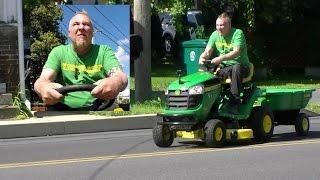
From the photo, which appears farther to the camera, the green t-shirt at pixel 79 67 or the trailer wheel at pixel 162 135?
the trailer wheel at pixel 162 135

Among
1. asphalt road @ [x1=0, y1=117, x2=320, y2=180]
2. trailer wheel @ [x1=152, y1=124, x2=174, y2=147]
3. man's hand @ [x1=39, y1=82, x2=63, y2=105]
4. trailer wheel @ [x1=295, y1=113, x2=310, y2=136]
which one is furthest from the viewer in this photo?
trailer wheel @ [x1=295, y1=113, x2=310, y2=136]

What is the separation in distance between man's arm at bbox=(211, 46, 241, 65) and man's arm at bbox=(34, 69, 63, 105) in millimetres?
7247

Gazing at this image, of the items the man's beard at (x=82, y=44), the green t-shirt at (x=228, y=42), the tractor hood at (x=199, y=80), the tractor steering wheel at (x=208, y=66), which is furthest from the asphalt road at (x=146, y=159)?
the man's beard at (x=82, y=44)

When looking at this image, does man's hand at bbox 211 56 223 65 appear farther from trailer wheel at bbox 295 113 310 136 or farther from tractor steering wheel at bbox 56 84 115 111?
tractor steering wheel at bbox 56 84 115 111

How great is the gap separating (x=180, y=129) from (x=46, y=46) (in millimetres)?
6606

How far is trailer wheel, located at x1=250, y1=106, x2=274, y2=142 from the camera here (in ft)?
35.8

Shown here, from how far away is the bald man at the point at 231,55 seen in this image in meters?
9.33

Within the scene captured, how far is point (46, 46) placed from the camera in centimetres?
375

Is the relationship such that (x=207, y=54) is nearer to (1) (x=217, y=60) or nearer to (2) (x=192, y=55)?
(1) (x=217, y=60)

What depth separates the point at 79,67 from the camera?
198 cm

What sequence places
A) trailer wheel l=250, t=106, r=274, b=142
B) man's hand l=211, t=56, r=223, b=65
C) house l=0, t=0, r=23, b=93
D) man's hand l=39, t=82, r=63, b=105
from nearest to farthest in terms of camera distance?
man's hand l=39, t=82, r=63, b=105 → house l=0, t=0, r=23, b=93 → man's hand l=211, t=56, r=223, b=65 → trailer wheel l=250, t=106, r=274, b=142

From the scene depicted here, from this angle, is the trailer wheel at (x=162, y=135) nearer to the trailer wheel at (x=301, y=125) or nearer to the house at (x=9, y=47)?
the trailer wheel at (x=301, y=125)

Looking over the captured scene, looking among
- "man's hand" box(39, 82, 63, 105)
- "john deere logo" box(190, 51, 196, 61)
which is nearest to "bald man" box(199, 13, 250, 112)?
"john deere logo" box(190, 51, 196, 61)

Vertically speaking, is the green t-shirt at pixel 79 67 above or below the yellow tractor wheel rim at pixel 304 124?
above
